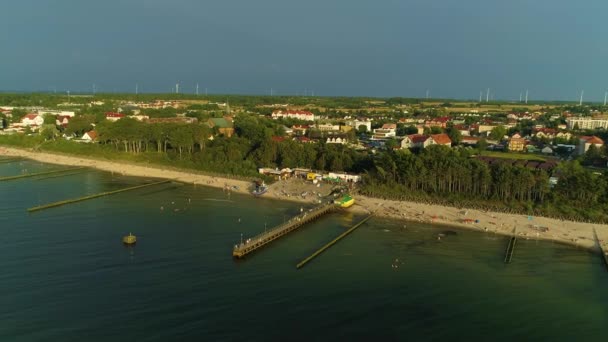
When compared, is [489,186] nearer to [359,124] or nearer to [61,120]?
[359,124]

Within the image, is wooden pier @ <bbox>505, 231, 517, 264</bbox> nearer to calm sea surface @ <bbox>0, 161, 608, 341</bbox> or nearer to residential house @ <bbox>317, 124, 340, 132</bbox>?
calm sea surface @ <bbox>0, 161, 608, 341</bbox>

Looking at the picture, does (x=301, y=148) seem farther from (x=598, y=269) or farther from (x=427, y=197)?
(x=598, y=269)

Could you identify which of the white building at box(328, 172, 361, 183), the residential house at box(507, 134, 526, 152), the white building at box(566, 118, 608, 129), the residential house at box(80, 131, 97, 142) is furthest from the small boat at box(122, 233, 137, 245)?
the white building at box(566, 118, 608, 129)

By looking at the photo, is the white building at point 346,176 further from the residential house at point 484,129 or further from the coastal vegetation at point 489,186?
the residential house at point 484,129

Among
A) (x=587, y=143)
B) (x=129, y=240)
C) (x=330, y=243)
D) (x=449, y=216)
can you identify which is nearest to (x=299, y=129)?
(x=587, y=143)

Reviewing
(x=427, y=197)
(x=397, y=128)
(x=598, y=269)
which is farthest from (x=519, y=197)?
(x=397, y=128)

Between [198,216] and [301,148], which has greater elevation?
[301,148]
